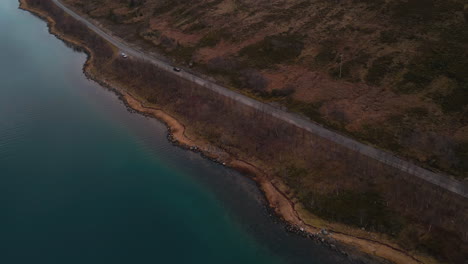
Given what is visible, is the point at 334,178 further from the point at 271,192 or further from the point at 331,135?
the point at 331,135

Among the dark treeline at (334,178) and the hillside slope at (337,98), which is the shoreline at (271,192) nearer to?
the hillside slope at (337,98)

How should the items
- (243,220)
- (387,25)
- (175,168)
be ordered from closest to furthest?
(243,220), (175,168), (387,25)

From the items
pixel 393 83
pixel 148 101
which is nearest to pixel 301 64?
pixel 393 83

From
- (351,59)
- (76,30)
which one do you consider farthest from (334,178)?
(76,30)

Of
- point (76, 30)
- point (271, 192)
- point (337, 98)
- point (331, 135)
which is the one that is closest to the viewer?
point (271, 192)

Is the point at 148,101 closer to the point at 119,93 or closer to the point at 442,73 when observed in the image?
the point at 119,93

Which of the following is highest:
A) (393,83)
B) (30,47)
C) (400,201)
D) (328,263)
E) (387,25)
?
(387,25)

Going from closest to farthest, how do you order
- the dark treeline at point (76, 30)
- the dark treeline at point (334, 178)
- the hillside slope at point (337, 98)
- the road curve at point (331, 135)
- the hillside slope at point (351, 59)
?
the dark treeline at point (334, 178) → the hillside slope at point (337, 98) → the road curve at point (331, 135) → the hillside slope at point (351, 59) → the dark treeline at point (76, 30)

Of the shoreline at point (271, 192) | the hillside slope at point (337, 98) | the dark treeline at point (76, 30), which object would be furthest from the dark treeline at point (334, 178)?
the dark treeline at point (76, 30)

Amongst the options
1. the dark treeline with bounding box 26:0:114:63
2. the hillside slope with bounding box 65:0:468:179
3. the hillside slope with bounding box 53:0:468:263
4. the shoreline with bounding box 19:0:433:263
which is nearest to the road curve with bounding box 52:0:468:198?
the hillside slope with bounding box 53:0:468:263
